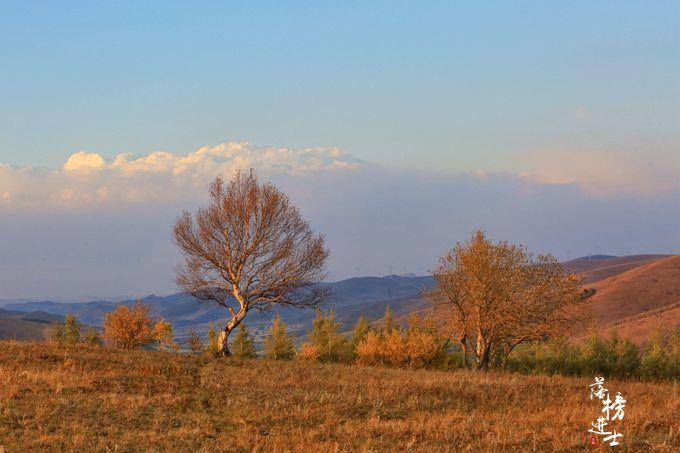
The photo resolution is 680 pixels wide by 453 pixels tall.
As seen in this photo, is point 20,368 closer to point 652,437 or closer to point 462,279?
point 652,437

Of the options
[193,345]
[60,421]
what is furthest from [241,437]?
[193,345]

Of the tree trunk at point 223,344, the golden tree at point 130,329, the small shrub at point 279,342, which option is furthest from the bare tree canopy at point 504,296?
the small shrub at point 279,342

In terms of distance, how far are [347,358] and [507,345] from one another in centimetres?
1363

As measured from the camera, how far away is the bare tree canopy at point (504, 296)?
37438mm

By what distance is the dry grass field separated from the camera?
1559 cm

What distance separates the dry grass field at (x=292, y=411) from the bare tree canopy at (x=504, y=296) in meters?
9.86

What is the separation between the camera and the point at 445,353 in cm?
4272

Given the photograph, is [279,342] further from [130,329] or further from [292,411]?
[292,411]

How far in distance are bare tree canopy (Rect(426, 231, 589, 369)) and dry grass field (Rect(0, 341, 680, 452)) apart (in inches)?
388

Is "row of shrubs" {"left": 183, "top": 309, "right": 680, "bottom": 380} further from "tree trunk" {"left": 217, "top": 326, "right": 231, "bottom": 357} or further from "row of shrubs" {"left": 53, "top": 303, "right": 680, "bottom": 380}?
"tree trunk" {"left": 217, "top": 326, "right": 231, "bottom": 357}

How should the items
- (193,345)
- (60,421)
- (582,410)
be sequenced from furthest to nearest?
(193,345)
(582,410)
(60,421)

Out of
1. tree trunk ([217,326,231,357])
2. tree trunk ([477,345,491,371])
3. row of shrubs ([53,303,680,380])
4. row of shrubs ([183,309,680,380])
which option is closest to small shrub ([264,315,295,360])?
row of shrubs ([183,309,680,380])

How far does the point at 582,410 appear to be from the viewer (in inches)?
763

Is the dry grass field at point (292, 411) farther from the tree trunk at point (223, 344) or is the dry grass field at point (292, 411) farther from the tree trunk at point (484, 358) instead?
the tree trunk at point (484, 358)
